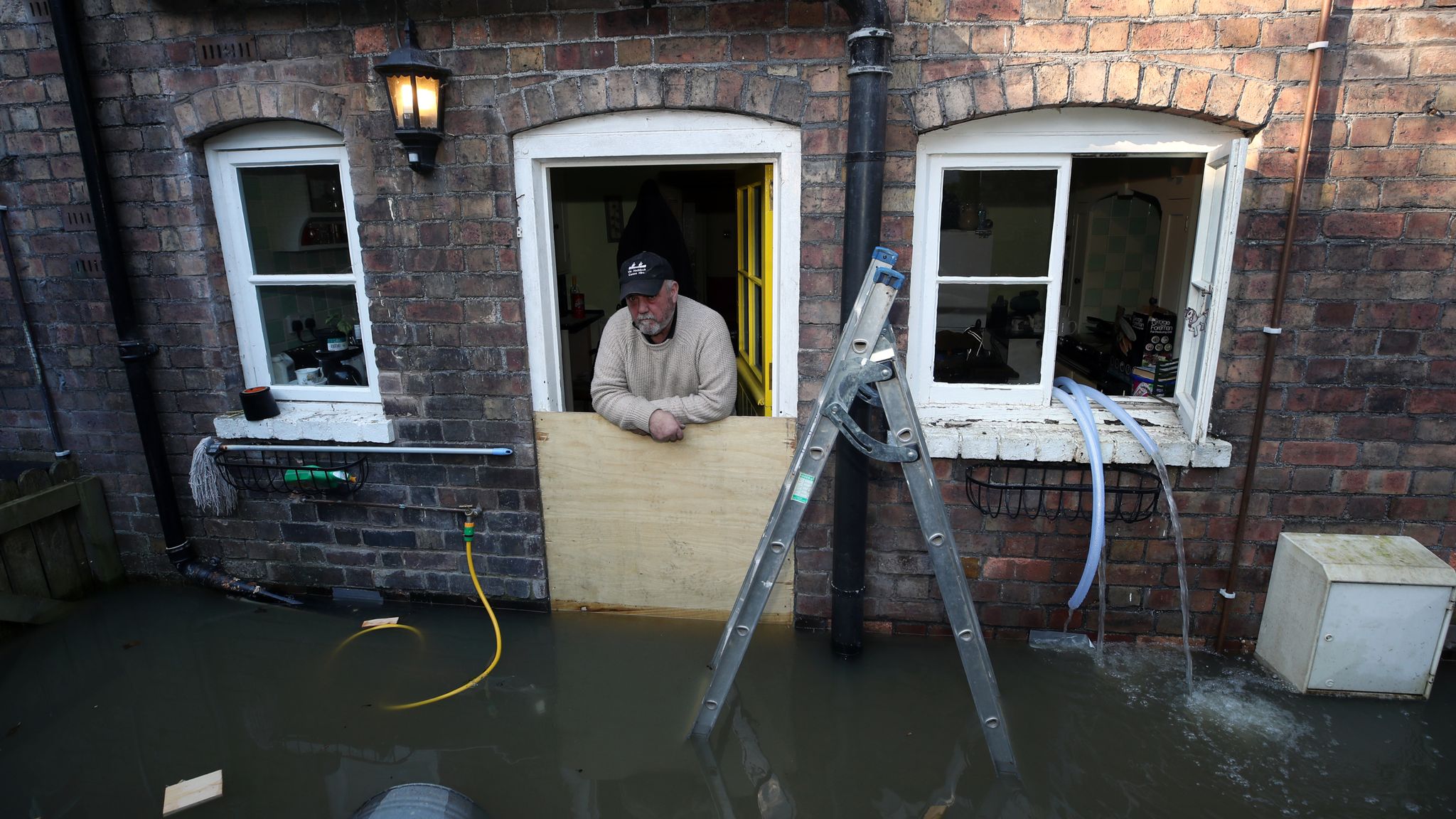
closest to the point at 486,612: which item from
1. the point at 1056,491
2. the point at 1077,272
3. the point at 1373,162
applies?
the point at 1056,491

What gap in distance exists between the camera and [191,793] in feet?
8.18

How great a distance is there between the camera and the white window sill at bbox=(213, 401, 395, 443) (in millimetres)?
3391

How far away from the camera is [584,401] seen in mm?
5891

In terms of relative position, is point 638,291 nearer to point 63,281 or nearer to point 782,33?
point 782,33

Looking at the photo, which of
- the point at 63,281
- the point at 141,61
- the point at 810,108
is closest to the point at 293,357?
the point at 63,281

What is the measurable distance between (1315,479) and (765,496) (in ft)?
7.21

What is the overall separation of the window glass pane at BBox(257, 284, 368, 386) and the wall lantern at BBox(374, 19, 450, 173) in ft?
3.19

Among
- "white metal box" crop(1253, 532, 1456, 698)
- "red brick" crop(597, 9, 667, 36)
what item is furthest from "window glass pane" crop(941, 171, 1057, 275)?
"white metal box" crop(1253, 532, 1456, 698)

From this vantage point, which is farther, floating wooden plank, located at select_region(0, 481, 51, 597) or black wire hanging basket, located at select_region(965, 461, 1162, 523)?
floating wooden plank, located at select_region(0, 481, 51, 597)

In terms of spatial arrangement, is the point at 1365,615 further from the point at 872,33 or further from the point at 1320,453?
the point at 872,33

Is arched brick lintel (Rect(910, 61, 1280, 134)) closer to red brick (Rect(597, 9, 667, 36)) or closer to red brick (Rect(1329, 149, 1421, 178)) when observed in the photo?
red brick (Rect(1329, 149, 1421, 178))

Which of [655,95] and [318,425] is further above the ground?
[655,95]

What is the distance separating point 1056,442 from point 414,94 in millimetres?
2839

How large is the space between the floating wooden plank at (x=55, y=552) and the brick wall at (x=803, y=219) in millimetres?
298
